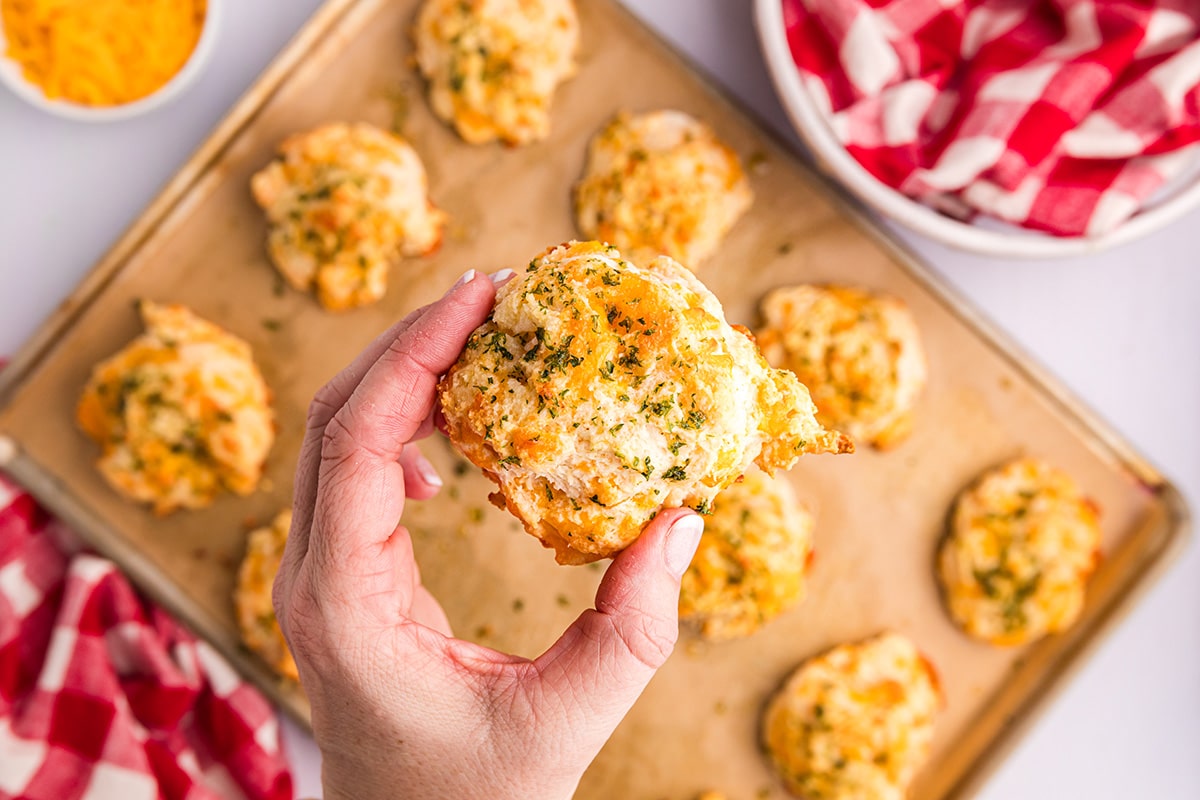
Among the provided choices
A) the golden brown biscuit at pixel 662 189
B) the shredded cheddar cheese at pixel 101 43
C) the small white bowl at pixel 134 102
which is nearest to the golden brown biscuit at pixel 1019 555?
the golden brown biscuit at pixel 662 189

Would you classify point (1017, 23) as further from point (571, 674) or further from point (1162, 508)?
point (571, 674)

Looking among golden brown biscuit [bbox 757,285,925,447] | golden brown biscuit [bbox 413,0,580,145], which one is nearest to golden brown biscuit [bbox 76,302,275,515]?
golden brown biscuit [bbox 413,0,580,145]

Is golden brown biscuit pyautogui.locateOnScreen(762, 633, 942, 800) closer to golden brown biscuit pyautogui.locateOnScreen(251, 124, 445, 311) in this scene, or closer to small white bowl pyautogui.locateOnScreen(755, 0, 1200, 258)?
small white bowl pyautogui.locateOnScreen(755, 0, 1200, 258)

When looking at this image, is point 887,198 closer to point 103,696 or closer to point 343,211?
point 343,211

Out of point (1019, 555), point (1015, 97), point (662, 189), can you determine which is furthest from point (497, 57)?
point (1019, 555)

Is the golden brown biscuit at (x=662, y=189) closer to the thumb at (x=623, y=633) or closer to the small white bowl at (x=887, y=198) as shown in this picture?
the small white bowl at (x=887, y=198)
